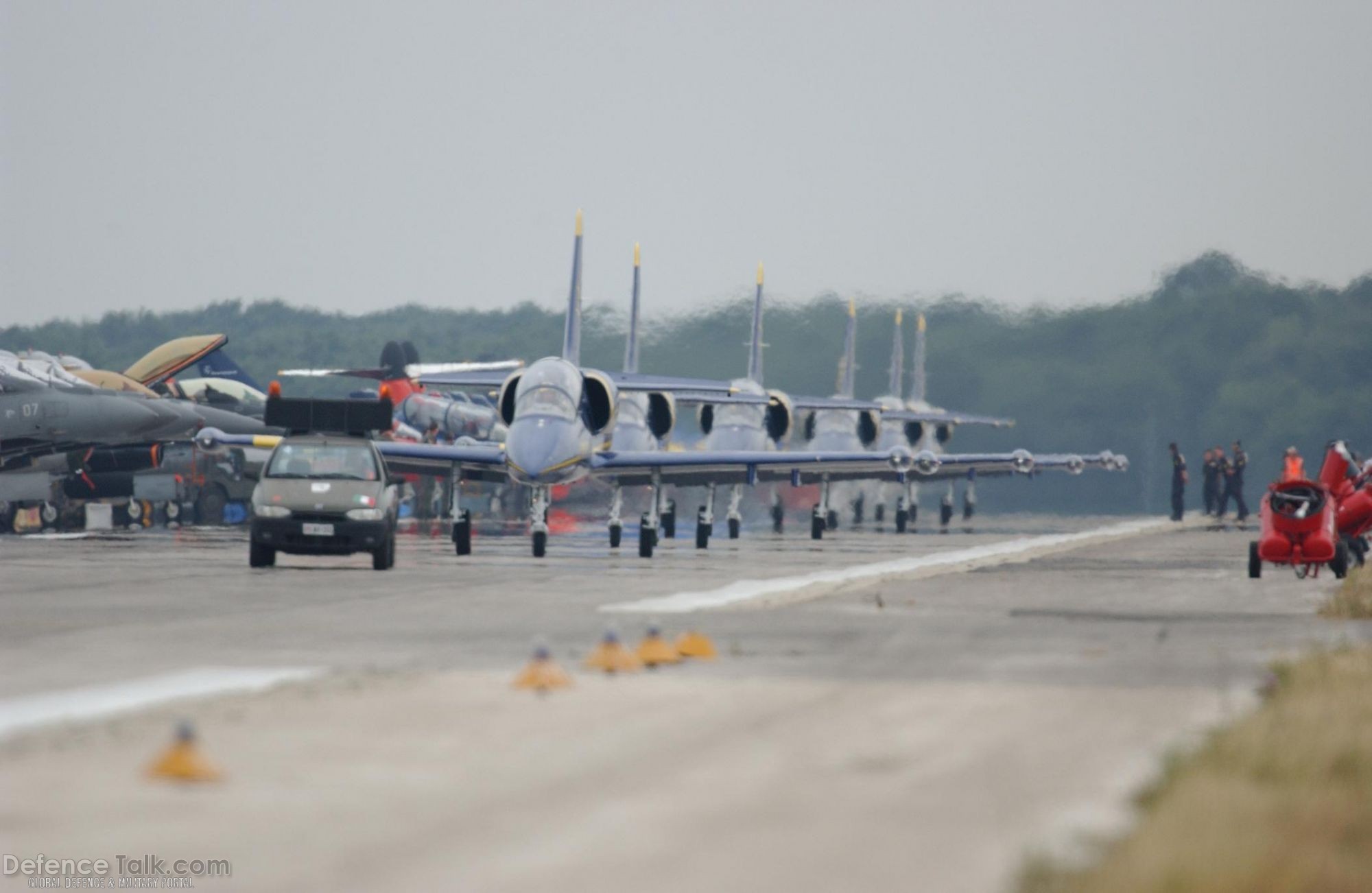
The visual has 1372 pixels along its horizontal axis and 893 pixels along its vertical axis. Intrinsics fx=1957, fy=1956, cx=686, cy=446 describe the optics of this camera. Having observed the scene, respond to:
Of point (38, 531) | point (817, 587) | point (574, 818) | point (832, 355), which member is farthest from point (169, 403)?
point (574, 818)

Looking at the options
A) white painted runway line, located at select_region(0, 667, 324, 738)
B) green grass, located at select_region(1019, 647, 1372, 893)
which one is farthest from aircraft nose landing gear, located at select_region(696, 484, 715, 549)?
green grass, located at select_region(1019, 647, 1372, 893)

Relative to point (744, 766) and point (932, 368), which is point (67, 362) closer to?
point (932, 368)

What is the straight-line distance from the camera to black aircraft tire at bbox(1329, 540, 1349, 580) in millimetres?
23359

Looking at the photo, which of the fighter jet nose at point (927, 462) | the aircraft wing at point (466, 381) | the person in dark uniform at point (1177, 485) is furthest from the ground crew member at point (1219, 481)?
the aircraft wing at point (466, 381)

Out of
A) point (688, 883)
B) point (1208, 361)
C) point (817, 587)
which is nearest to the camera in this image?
point (688, 883)

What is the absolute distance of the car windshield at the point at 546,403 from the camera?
28.8m

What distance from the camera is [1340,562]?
922 inches

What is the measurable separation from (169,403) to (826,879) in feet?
109

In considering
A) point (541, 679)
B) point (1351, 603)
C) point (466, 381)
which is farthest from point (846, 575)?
point (541, 679)

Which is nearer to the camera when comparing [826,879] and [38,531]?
[826,879]

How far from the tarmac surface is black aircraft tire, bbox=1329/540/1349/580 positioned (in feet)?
12.9

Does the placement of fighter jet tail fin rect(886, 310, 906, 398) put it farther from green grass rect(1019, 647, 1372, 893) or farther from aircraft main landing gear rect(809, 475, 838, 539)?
green grass rect(1019, 647, 1372, 893)

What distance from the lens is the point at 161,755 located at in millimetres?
7840

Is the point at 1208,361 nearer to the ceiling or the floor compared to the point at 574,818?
nearer to the ceiling
